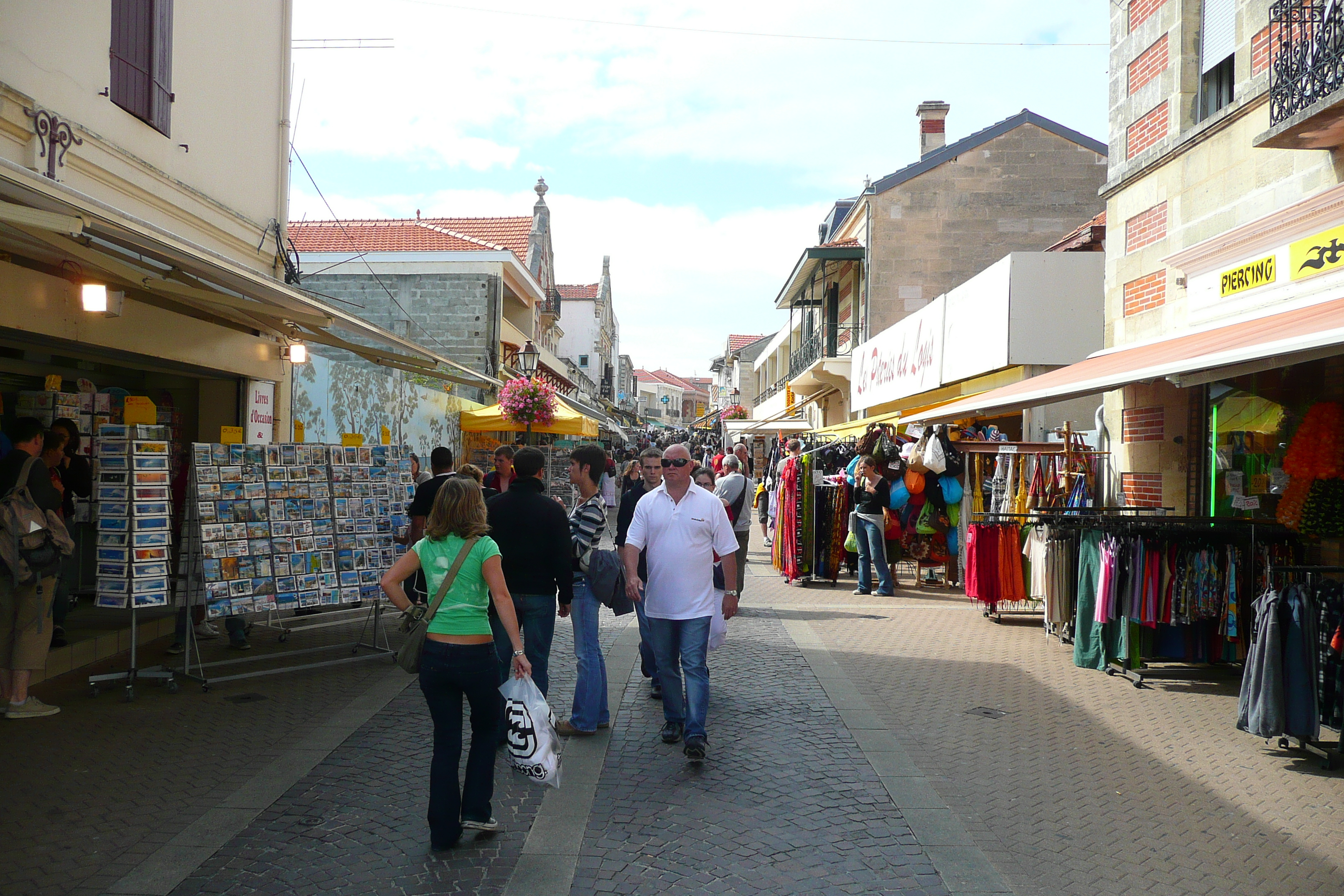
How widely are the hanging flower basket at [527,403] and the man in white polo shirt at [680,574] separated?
35.6 feet

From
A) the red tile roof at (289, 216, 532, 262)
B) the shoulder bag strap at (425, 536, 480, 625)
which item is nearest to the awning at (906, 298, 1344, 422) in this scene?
the shoulder bag strap at (425, 536, 480, 625)

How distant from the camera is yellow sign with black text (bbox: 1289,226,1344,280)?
6.54 metres

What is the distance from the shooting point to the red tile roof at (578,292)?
58.2m

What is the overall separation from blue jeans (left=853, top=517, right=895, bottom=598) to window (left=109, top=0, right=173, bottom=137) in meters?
8.95

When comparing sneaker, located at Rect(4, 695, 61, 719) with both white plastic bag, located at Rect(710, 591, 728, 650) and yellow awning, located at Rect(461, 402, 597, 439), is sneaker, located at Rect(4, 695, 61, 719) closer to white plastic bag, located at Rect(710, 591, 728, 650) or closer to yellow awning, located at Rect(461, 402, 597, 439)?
white plastic bag, located at Rect(710, 591, 728, 650)

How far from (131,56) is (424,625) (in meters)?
6.72

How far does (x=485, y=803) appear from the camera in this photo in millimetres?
4277

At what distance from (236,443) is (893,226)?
18.0 m

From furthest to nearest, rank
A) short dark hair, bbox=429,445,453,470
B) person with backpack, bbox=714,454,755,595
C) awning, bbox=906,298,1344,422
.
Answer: person with backpack, bbox=714,454,755,595 → short dark hair, bbox=429,445,453,470 → awning, bbox=906,298,1344,422

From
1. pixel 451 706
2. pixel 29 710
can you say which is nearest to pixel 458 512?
pixel 451 706

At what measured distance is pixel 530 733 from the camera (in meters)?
4.21

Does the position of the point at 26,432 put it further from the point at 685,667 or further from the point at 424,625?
the point at 685,667

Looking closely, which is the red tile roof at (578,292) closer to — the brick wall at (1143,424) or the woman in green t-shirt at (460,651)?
the brick wall at (1143,424)

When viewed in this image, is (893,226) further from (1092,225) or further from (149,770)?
(149,770)
